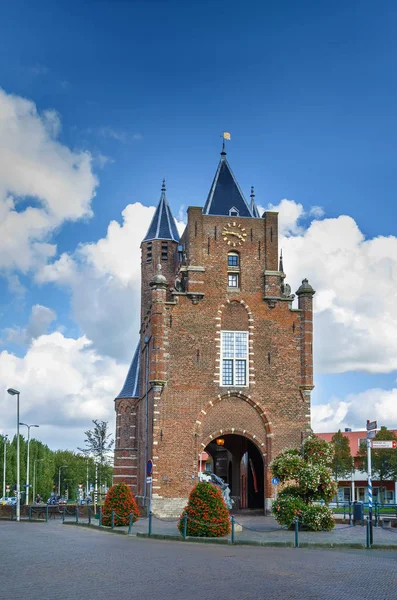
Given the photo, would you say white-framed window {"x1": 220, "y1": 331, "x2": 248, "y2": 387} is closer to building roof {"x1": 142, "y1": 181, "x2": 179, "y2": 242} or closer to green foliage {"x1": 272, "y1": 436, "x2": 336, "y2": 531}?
green foliage {"x1": 272, "y1": 436, "x2": 336, "y2": 531}

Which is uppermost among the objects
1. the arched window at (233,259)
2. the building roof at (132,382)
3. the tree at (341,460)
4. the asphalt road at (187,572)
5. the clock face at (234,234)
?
the clock face at (234,234)

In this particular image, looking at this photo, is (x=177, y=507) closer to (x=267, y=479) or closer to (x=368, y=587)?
(x=267, y=479)

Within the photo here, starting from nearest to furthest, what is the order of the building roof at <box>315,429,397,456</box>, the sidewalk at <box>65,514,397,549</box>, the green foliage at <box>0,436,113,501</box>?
the sidewalk at <box>65,514,397,549</box> → the building roof at <box>315,429,397,456</box> → the green foliage at <box>0,436,113,501</box>

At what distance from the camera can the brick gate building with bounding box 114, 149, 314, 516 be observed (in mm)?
40562

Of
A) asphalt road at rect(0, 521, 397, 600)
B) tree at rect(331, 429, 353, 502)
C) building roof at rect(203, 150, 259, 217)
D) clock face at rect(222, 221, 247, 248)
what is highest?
building roof at rect(203, 150, 259, 217)

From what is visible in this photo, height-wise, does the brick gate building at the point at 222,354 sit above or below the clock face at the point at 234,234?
below

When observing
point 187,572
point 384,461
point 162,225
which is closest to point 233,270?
point 162,225

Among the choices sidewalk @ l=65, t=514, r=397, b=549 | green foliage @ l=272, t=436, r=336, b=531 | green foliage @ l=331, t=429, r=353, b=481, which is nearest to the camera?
sidewalk @ l=65, t=514, r=397, b=549

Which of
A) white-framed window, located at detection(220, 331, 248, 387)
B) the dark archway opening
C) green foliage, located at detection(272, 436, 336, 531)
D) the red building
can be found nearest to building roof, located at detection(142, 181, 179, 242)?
white-framed window, located at detection(220, 331, 248, 387)

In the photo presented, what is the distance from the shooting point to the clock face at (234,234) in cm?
4356

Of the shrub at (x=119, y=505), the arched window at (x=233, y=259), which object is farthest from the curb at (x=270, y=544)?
the arched window at (x=233, y=259)

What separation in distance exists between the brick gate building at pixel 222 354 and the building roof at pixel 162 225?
6.68 meters

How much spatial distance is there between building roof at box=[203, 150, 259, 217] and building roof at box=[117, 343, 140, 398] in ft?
41.6

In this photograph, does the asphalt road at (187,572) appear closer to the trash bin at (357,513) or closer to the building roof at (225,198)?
the trash bin at (357,513)
